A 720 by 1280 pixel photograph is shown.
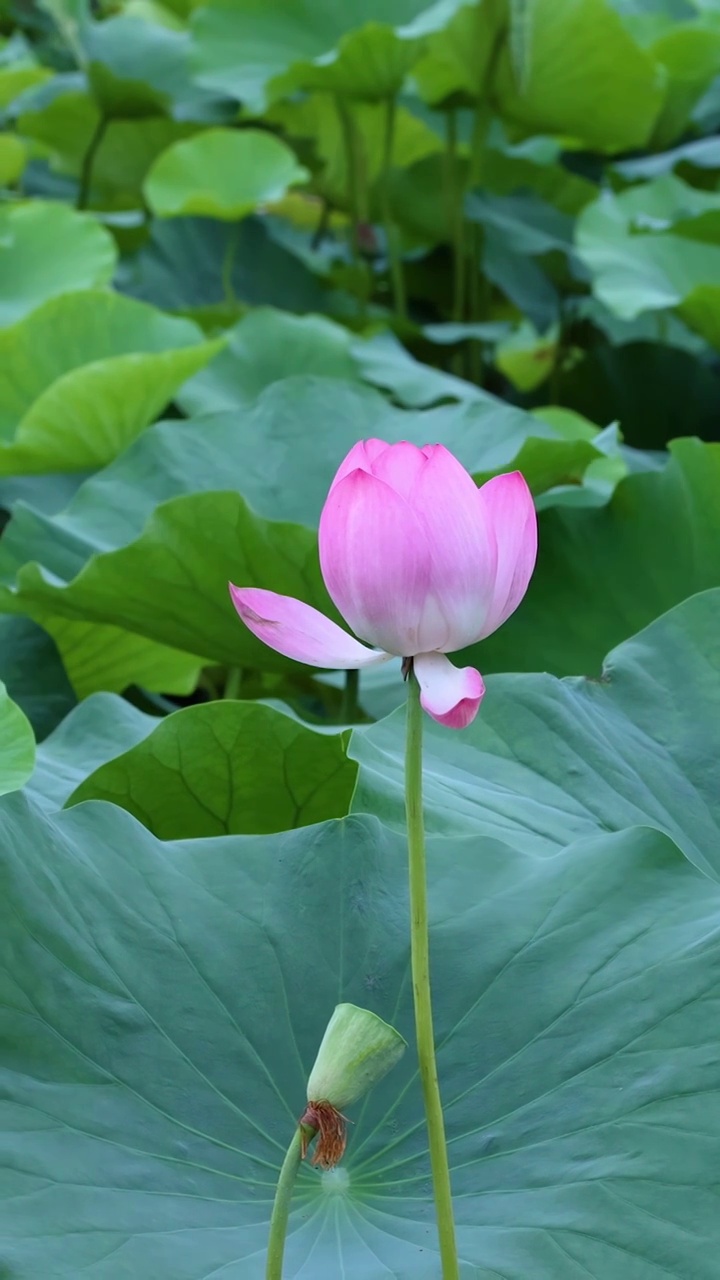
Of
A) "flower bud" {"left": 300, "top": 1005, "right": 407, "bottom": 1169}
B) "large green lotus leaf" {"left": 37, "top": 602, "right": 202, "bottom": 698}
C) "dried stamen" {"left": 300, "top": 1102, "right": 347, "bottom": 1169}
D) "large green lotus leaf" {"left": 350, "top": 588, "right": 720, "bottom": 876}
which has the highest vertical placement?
"flower bud" {"left": 300, "top": 1005, "right": 407, "bottom": 1169}

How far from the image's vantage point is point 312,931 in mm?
615

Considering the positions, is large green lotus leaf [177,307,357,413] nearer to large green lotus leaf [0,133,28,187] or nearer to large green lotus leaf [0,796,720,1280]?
large green lotus leaf [0,133,28,187]

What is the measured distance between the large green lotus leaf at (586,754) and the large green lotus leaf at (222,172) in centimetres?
134

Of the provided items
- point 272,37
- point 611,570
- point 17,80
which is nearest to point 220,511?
point 611,570

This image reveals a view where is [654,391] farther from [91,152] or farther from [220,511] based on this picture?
[220,511]

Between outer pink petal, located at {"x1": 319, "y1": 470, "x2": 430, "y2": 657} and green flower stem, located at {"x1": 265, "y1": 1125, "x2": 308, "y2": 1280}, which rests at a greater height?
outer pink petal, located at {"x1": 319, "y1": 470, "x2": 430, "y2": 657}

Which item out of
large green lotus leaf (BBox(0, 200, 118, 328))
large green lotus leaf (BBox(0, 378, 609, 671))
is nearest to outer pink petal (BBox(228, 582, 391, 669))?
large green lotus leaf (BBox(0, 378, 609, 671))

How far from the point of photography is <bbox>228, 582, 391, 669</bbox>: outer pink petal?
0.42 meters

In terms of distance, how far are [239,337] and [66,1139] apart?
1223 millimetres

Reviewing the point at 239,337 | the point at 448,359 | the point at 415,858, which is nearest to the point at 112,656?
the point at 239,337

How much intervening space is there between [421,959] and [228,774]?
1.43 feet

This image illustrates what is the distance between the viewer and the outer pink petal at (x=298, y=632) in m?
0.42

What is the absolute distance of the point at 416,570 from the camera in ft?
1.33

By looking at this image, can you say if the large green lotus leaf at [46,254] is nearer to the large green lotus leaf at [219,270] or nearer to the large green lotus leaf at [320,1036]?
the large green lotus leaf at [219,270]
